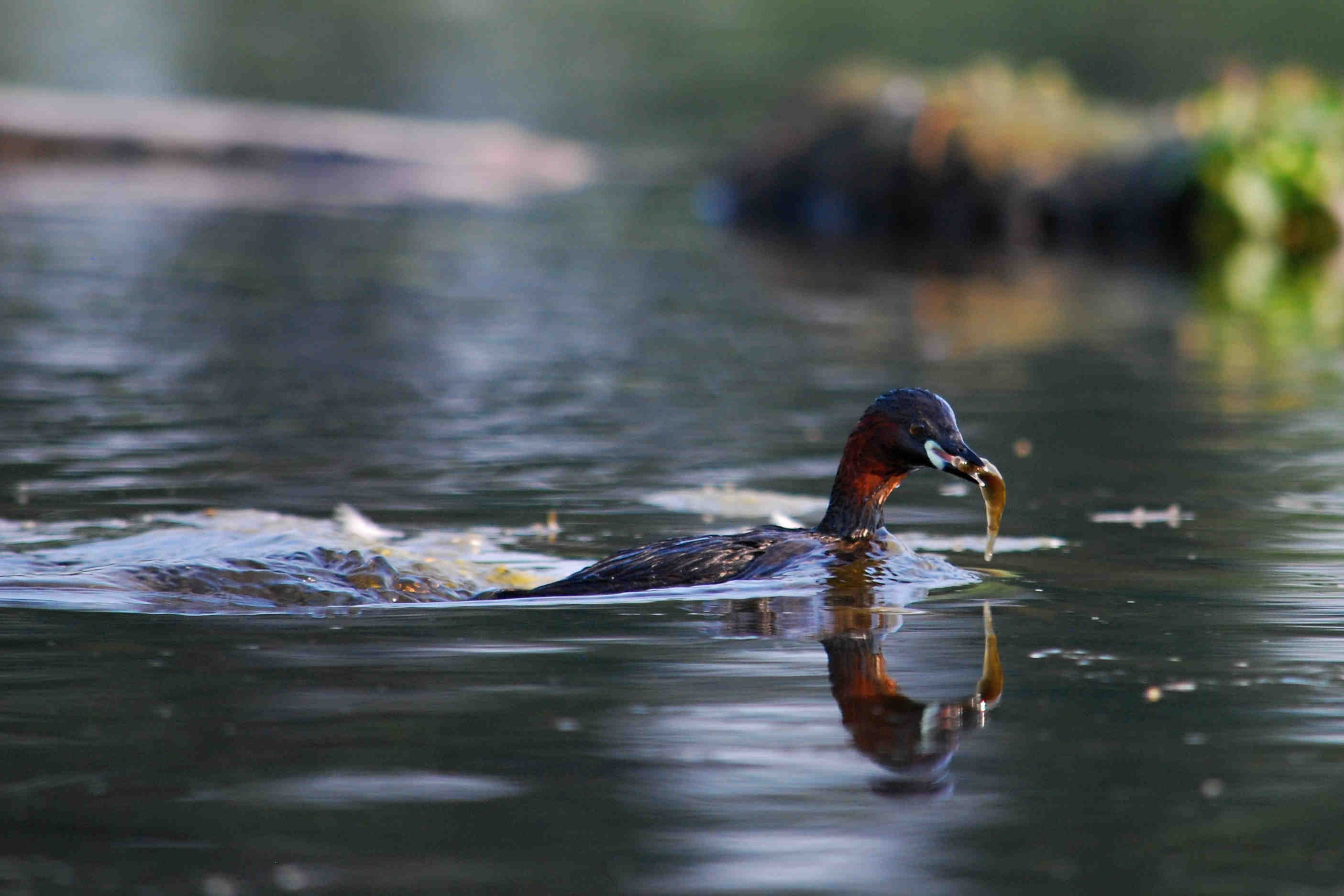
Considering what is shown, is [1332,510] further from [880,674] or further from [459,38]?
[459,38]

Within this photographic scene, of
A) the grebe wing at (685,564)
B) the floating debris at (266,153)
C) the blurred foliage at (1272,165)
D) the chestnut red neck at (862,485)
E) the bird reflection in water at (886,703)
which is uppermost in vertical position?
the floating debris at (266,153)

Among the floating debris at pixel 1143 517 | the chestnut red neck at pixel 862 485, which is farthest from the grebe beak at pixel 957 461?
the floating debris at pixel 1143 517

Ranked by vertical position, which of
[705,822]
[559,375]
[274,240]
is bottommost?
[705,822]

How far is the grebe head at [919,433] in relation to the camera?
741 centimetres

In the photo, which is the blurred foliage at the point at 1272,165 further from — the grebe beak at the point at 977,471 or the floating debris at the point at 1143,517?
the grebe beak at the point at 977,471

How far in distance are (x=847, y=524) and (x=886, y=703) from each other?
199 cm

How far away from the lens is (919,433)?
7.51m

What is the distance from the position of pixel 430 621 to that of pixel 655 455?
13.6 ft

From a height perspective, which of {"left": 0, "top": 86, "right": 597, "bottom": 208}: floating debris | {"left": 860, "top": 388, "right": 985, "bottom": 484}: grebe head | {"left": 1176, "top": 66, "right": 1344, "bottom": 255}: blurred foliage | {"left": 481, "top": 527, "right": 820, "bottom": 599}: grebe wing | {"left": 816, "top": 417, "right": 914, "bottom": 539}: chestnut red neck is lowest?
{"left": 481, "top": 527, "right": 820, "bottom": 599}: grebe wing

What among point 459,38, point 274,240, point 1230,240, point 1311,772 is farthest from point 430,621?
point 459,38

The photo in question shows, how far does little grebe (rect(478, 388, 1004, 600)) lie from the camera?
7.37 meters

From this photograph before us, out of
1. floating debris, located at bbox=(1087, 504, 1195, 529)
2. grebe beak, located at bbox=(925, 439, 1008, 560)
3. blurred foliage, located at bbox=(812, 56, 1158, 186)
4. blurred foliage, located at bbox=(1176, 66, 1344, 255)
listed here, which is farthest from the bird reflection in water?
blurred foliage, located at bbox=(812, 56, 1158, 186)

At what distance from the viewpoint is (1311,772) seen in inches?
200

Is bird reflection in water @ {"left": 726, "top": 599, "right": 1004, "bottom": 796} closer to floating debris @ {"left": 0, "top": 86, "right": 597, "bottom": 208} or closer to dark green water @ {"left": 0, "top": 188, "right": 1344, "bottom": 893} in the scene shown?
dark green water @ {"left": 0, "top": 188, "right": 1344, "bottom": 893}
